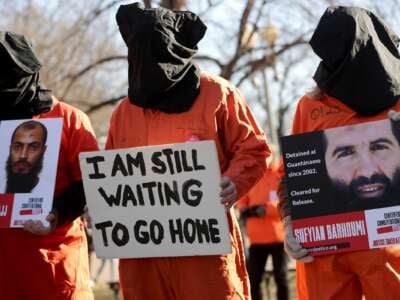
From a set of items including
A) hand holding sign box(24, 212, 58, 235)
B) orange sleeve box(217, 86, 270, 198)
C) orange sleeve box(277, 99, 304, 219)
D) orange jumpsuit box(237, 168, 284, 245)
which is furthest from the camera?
orange jumpsuit box(237, 168, 284, 245)

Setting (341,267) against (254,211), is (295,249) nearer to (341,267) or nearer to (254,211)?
(341,267)

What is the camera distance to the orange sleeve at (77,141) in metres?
4.35

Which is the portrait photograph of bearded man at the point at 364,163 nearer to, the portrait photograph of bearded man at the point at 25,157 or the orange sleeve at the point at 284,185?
the orange sleeve at the point at 284,185

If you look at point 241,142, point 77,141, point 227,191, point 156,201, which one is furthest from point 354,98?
point 77,141

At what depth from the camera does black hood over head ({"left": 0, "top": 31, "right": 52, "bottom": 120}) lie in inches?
170

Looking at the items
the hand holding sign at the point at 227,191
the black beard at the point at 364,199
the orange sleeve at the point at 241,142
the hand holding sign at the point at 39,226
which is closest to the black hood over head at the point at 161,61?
the orange sleeve at the point at 241,142

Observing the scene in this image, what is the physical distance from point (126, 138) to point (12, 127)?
25.7 inches

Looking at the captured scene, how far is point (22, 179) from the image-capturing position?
4270mm

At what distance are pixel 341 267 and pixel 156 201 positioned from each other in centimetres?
90

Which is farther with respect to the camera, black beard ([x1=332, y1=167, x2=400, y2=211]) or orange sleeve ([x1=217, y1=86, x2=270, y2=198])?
orange sleeve ([x1=217, y1=86, x2=270, y2=198])

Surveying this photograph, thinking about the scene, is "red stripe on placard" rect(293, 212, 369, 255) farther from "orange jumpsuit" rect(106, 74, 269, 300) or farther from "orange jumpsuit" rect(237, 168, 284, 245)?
"orange jumpsuit" rect(237, 168, 284, 245)

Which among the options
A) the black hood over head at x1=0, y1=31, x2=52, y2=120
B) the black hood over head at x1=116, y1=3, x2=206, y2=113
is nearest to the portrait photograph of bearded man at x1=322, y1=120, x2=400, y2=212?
the black hood over head at x1=116, y1=3, x2=206, y2=113

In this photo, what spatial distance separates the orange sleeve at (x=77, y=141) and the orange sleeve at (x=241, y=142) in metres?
0.78

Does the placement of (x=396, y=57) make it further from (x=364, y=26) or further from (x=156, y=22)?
(x=156, y=22)
